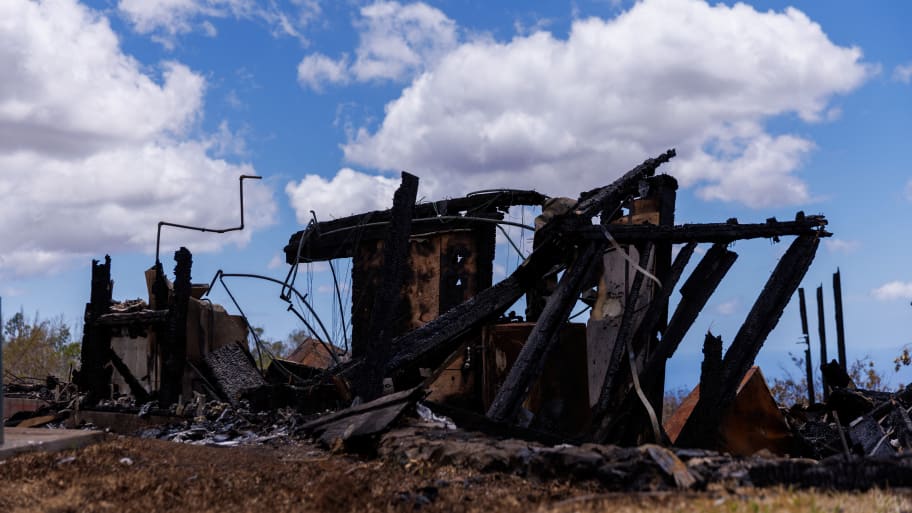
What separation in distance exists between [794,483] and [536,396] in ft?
20.1

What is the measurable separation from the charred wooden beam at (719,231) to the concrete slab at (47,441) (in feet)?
18.8

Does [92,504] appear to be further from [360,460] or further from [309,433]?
[309,433]

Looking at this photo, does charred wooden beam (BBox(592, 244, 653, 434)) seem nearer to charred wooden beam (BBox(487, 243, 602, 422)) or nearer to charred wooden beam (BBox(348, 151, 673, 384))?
charred wooden beam (BBox(487, 243, 602, 422))

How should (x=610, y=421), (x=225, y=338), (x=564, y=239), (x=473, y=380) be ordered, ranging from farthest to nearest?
(x=225, y=338)
(x=473, y=380)
(x=564, y=239)
(x=610, y=421)

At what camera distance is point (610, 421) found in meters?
9.53

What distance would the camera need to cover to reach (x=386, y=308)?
29.3 feet

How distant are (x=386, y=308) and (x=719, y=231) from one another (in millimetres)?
3918

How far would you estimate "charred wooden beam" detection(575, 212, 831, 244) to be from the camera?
9.73 metres

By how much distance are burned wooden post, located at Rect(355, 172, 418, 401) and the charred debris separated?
16mm

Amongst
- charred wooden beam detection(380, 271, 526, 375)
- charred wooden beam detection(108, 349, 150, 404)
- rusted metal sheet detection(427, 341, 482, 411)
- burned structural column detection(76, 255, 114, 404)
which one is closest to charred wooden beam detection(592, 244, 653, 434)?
charred wooden beam detection(380, 271, 526, 375)

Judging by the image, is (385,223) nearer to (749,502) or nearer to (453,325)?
(453,325)

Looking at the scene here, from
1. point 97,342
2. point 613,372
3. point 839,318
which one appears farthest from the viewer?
point 839,318

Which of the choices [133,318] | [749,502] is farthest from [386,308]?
[133,318]

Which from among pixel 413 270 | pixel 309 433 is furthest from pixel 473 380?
pixel 309 433
